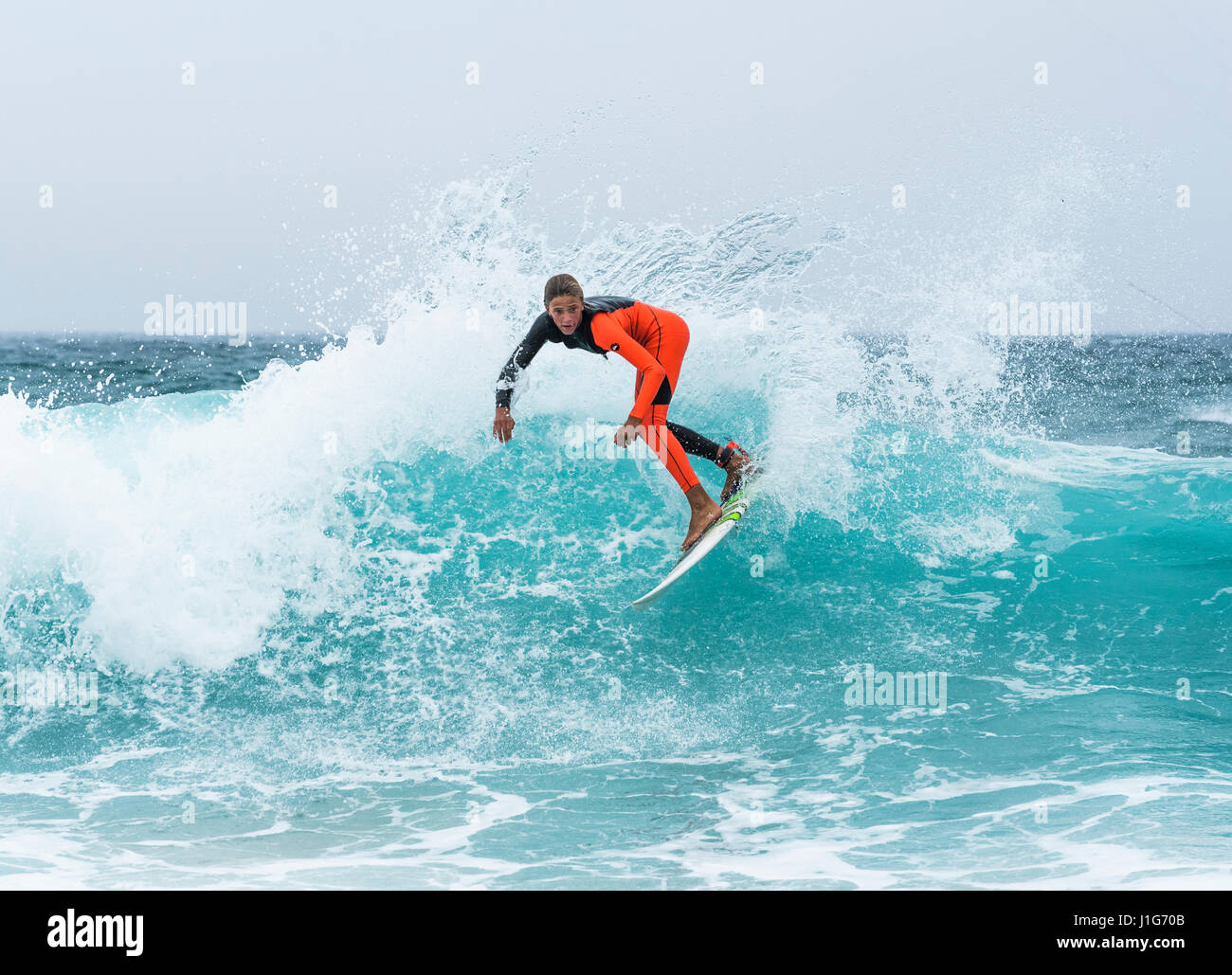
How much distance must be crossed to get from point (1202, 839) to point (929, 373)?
4.71 meters

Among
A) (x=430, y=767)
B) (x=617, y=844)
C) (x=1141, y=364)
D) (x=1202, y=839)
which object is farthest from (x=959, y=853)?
(x=1141, y=364)

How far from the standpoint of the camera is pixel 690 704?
253 inches

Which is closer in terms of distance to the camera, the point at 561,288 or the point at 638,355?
the point at 561,288

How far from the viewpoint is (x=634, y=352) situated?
624cm

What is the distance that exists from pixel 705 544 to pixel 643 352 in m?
1.34

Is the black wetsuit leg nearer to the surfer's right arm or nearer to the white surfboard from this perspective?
the white surfboard

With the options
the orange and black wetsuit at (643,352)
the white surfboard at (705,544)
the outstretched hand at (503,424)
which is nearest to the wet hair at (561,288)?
the orange and black wetsuit at (643,352)

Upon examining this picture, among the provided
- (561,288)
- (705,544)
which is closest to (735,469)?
(705,544)

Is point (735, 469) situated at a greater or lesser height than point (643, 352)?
lesser

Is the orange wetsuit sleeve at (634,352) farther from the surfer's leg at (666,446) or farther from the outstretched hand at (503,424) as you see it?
the outstretched hand at (503,424)

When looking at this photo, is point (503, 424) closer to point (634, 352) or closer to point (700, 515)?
point (634, 352)
